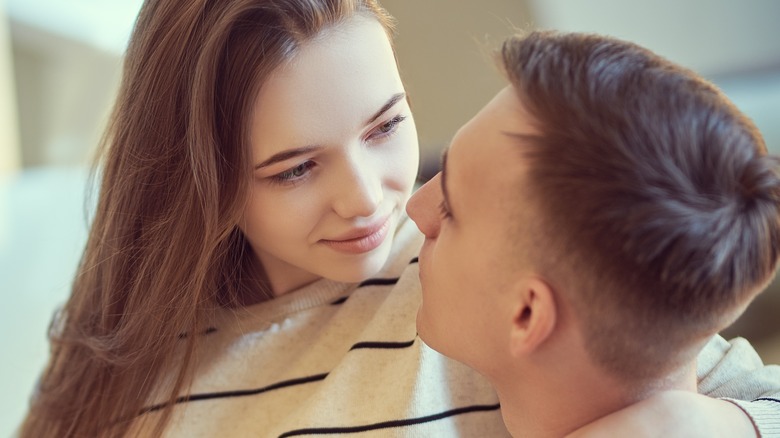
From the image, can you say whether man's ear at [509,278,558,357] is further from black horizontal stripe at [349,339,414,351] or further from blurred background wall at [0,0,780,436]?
blurred background wall at [0,0,780,436]

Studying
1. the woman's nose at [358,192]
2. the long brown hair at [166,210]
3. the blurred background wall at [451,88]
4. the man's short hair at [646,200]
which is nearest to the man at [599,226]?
the man's short hair at [646,200]

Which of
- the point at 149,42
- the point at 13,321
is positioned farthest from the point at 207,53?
the point at 13,321

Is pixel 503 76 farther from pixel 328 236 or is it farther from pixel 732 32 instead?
pixel 732 32

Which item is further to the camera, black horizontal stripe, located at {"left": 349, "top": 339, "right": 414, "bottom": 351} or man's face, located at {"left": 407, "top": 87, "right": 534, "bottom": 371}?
black horizontal stripe, located at {"left": 349, "top": 339, "right": 414, "bottom": 351}

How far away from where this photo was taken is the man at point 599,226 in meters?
0.62

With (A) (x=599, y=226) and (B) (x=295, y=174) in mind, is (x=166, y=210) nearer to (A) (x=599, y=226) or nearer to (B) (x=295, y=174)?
(B) (x=295, y=174)

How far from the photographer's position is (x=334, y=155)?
0.88m

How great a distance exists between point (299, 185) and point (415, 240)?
23 centimetres

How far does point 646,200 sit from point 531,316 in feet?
0.44

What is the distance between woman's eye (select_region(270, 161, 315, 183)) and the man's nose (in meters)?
0.14

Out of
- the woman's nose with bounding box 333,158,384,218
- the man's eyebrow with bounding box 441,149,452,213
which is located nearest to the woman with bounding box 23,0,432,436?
the woman's nose with bounding box 333,158,384,218

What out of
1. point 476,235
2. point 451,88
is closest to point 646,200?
point 476,235

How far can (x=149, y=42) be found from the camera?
94cm

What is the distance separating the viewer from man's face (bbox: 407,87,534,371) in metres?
0.68
